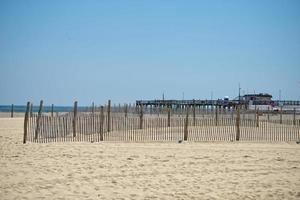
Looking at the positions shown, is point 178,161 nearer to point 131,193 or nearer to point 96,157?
point 96,157

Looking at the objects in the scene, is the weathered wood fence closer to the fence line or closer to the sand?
the fence line

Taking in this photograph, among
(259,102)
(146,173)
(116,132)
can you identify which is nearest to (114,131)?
(116,132)

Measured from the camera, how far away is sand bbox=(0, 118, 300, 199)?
6492 mm

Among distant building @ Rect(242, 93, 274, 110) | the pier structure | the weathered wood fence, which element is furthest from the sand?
the pier structure

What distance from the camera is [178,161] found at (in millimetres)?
9766

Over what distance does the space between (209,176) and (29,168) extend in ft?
13.5

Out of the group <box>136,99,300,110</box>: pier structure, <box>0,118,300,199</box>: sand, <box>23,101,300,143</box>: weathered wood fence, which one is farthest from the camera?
<box>136,99,300,110</box>: pier structure

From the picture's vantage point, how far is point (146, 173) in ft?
26.7

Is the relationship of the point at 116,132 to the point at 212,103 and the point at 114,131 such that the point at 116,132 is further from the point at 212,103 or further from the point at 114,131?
the point at 212,103

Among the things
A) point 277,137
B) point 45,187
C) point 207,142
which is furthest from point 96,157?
point 277,137

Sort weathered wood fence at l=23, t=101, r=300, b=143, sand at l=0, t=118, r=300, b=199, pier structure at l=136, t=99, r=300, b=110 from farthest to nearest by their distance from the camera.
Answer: pier structure at l=136, t=99, r=300, b=110
weathered wood fence at l=23, t=101, r=300, b=143
sand at l=0, t=118, r=300, b=199

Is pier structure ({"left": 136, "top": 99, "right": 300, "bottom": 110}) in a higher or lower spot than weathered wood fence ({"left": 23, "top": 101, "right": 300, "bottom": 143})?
higher

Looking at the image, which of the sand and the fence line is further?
the fence line

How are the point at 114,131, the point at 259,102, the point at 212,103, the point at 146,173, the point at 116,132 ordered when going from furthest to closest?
the point at 259,102
the point at 212,103
the point at 114,131
the point at 116,132
the point at 146,173
